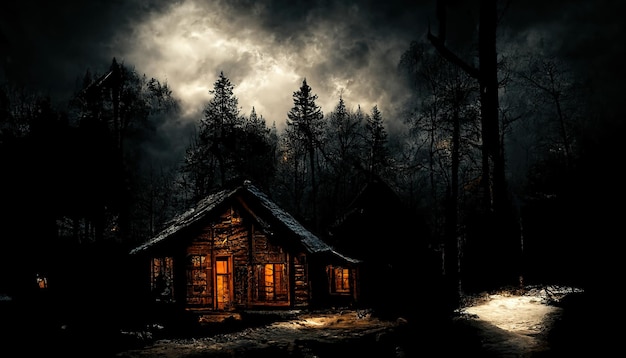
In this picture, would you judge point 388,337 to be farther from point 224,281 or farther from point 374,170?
point 374,170

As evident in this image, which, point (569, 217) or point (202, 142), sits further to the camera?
point (202, 142)

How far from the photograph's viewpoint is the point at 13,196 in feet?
70.1

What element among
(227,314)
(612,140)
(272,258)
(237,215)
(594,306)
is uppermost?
(612,140)

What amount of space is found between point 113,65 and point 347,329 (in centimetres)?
2612

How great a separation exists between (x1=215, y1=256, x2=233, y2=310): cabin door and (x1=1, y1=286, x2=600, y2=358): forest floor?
2876mm

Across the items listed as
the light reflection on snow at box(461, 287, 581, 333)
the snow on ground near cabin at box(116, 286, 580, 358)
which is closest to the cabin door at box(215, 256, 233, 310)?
the snow on ground near cabin at box(116, 286, 580, 358)

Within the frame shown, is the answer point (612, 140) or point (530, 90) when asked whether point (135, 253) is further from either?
point (530, 90)

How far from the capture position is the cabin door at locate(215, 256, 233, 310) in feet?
66.0

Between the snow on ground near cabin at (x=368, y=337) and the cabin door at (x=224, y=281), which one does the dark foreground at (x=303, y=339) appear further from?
the cabin door at (x=224, y=281)

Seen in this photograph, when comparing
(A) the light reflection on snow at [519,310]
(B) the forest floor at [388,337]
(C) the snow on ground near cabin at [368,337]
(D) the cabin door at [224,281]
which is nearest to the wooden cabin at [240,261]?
(D) the cabin door at [224,281]

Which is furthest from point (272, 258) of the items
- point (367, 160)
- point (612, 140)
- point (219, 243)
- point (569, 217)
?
point (367, 160)

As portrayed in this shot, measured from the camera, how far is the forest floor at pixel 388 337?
9062 mm

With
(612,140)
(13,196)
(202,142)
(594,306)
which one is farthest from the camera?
(202,142)

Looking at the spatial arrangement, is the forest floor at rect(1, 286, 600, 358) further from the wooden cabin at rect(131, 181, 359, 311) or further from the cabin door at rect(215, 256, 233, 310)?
the cabin door at rect(215, 256, 233, 310)
